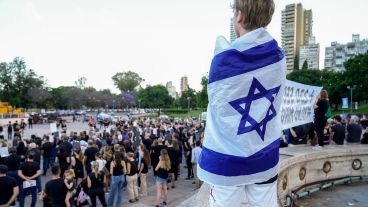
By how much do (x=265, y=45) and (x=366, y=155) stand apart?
25.2 ft

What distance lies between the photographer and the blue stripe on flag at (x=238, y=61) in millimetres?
1928

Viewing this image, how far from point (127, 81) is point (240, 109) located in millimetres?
133510

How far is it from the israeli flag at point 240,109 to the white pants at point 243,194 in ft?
0.21

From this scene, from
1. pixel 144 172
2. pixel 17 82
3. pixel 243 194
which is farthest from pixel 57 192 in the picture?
pixel 17 82

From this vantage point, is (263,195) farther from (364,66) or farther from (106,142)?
(364,66)

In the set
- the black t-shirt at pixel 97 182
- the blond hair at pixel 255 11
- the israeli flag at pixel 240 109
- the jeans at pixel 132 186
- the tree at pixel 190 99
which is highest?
the tree at pixel 190 99

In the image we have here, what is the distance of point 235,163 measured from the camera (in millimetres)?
1997

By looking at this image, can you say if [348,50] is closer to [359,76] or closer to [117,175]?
[359,76]

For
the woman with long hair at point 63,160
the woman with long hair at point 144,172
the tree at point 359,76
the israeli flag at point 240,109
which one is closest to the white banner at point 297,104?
the israeli flag at point 240,109

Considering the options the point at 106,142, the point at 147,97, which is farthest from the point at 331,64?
the point at 106,142

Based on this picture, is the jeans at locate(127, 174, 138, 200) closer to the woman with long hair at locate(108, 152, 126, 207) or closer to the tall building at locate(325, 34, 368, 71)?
the woman with long hair at locate(108, 152, 126, 207)

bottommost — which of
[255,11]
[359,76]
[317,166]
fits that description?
[317,166]

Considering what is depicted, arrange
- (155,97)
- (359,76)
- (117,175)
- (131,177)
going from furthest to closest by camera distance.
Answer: (155,97)
(359,76)
(131,177)
(117,175)

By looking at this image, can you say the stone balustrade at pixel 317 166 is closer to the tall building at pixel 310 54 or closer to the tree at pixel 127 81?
the tree at pixel 127 81
